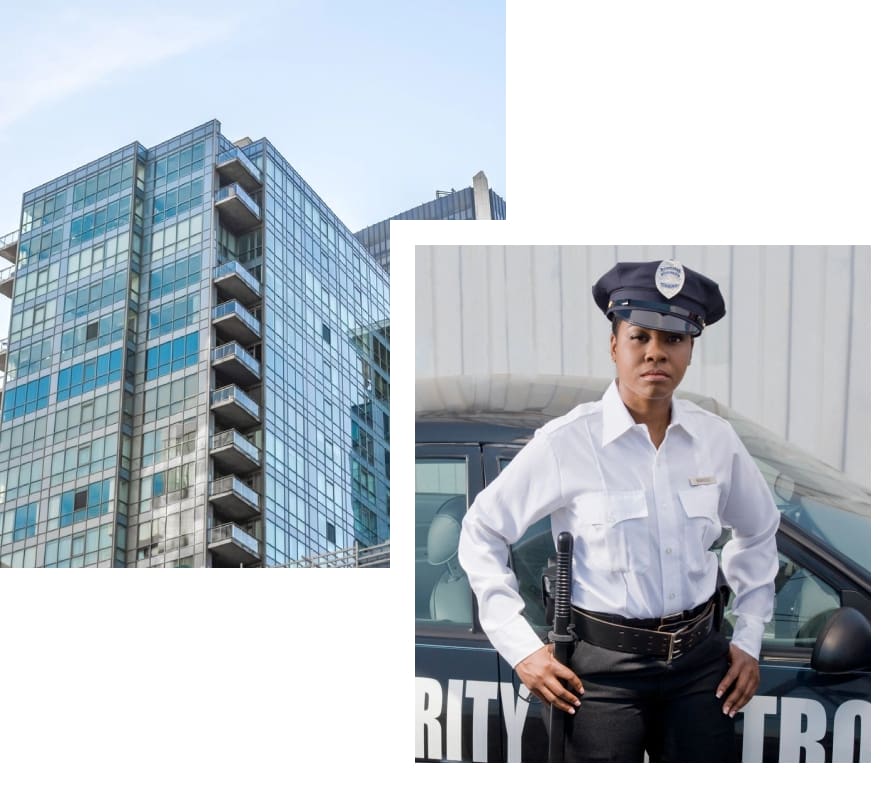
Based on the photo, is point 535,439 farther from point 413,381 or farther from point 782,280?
point 782,280

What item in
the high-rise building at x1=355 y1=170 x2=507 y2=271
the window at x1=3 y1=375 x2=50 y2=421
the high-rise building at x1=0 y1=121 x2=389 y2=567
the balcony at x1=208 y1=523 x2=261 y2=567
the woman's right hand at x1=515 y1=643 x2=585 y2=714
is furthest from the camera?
the high-rise building at x1=355 y1=170 x2=507 y2=271

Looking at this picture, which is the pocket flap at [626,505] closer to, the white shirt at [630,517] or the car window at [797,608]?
the white shirt at [630,517]

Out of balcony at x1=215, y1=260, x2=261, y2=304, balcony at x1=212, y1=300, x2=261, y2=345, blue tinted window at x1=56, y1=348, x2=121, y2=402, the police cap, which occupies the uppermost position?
balcony at x1=215, y1=260, x2=261, y2=304

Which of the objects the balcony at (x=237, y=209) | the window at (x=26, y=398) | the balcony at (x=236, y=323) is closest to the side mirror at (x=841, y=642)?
the balcony at (x=236, y=323)

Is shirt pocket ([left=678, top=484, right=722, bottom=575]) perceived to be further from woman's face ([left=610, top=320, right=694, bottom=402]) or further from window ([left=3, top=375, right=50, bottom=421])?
window ([left=3, top=375, right=50, bottom=421])

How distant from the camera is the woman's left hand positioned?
24.2 ft

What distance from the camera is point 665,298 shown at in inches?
303

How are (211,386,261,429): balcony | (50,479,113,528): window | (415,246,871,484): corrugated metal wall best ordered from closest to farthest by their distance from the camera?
1. (415,246,871,484): corrugated metal wall
2. (50,479,113,528): window
3. (211,386,261,429): balcony

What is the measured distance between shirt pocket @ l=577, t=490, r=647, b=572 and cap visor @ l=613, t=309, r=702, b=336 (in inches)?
38.1

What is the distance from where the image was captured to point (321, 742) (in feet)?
25.9

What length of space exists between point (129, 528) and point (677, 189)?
2683cm

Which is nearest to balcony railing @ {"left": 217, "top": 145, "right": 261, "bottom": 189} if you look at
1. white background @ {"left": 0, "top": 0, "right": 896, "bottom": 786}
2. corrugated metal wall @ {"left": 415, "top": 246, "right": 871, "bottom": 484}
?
white background @ {"left": 0, "top": 0, "right": 896, "bottom": 786}

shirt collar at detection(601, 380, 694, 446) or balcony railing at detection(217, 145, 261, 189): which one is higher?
balcony railing at detection(217, 145, 261, 189)

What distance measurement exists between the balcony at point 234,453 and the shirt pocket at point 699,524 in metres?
27.6
